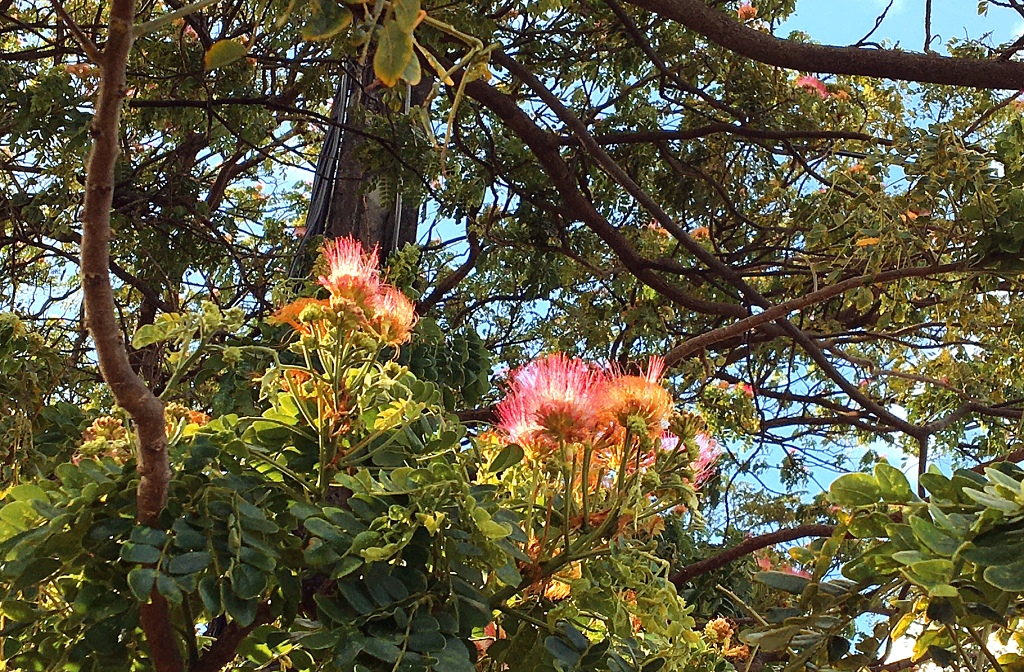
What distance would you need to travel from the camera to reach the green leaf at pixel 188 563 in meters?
1.17

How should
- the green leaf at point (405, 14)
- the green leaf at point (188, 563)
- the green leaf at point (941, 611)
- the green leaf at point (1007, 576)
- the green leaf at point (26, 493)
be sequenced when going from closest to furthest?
the green leaf at point (405, 14)
the green leaf at point (1007, 576)
the green leaf at point (941, 611)
the green leaf at point (188, 563)
the green leaf at point (26, 493)

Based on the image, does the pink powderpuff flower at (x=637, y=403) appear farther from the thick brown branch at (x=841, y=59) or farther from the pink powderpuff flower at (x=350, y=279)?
the thick brown branch at (x=841, y=59)

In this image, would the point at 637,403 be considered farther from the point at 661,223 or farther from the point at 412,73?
the point at 661,223

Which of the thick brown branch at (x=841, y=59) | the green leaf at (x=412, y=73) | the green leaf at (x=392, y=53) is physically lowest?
the green leaf at (x=392, y=53)

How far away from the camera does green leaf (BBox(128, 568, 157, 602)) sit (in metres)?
1.13

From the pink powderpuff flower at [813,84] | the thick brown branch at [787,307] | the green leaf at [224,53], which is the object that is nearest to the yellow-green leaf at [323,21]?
the green leaf at [224,53]

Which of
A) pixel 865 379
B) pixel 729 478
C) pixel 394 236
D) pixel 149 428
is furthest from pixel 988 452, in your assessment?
pixel 149 428

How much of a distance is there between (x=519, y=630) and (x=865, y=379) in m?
4.09

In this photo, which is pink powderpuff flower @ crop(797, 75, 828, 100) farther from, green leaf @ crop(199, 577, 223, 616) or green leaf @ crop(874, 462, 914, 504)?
green leaf @ crop(199, 577, 223, 616)

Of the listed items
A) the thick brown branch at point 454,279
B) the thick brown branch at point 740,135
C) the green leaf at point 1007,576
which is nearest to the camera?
the green leaf at point 1007,576

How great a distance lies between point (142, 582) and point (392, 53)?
25.1 inches

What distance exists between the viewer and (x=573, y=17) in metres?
3.93

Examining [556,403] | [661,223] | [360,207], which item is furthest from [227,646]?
[360,207]

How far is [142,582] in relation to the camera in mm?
1142
